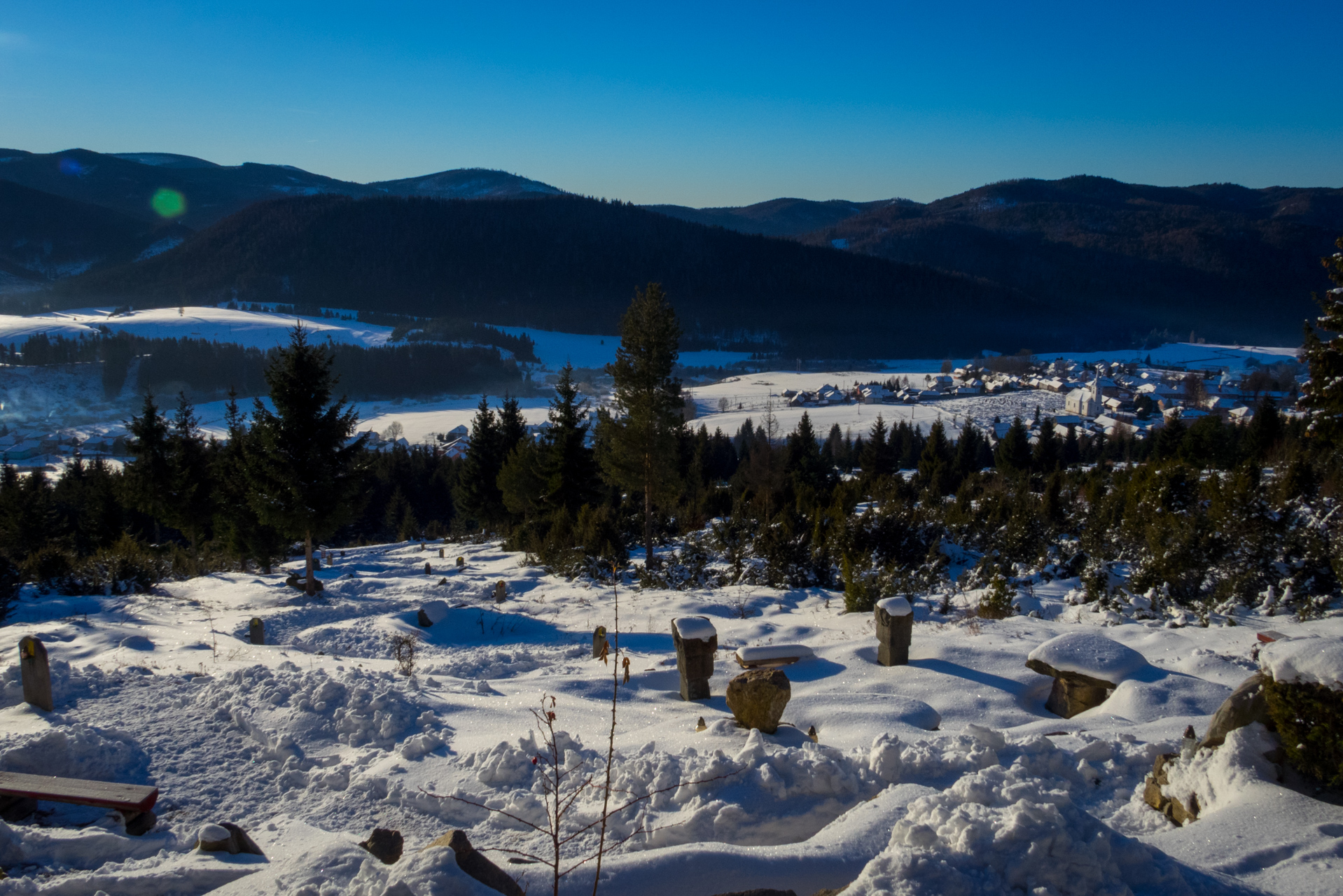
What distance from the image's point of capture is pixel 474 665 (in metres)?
9.15

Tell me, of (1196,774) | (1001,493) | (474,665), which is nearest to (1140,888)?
(1196,774)

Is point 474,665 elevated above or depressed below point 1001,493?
below

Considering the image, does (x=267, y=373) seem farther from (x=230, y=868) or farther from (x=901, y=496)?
(x=901, y=496)

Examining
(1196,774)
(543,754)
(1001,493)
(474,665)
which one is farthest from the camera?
(1001,493)

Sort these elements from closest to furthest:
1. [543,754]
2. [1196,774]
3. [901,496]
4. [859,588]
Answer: [1196,774] < [543,754] < [859,588] < [901,496]

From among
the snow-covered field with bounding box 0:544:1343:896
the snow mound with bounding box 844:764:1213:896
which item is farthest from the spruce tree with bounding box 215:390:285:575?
the snow mound with bounding box 844:764:1213:896

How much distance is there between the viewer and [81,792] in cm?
462

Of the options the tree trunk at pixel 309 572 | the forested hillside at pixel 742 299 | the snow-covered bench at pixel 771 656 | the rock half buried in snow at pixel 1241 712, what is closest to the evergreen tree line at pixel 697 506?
the tree trunk at pixel 309 572

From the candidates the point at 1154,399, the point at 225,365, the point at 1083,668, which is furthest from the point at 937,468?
the point at 225,365

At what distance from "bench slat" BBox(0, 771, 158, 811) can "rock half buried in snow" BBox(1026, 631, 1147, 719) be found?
25.6ft

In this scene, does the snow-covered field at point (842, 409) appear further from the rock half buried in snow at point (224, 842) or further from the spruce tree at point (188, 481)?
the rock half buried in snow at point (224, 842)

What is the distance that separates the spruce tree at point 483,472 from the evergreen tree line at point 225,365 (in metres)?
85.5

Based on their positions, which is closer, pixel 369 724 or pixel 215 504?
pixel 369 724

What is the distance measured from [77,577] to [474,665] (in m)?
11.9
